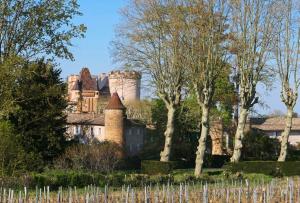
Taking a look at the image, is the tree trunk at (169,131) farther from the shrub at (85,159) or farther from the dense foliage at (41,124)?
the dense foliage at (41,124)

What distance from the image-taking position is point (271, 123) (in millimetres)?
77188

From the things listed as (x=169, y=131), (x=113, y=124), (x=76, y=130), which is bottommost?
(x=169, y=131)

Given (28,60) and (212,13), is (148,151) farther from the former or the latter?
(28,60)

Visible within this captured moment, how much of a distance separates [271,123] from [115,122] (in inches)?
1177

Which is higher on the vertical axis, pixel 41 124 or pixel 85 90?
pixel 85 90

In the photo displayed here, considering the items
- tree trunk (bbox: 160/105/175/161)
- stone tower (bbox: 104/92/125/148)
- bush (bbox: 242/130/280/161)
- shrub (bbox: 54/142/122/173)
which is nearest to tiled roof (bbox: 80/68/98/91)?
stone tower (bbox: 104/92/125/148)

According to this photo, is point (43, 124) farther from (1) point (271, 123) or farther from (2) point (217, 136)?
(1) point (271, 123)

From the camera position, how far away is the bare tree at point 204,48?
37.0 m

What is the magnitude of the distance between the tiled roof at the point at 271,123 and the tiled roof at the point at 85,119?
22.7m

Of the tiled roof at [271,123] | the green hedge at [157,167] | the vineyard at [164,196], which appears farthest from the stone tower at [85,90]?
the vineyard at [164,196]

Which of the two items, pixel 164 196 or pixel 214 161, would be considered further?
pixel 214 161

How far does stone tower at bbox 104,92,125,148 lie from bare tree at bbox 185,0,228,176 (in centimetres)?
1629

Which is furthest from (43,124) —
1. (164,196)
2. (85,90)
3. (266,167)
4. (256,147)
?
(85,90)

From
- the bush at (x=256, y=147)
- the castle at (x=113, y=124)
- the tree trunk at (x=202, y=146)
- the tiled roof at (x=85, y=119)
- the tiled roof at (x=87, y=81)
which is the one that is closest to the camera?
the tree trunk at (x=202, y=146)
